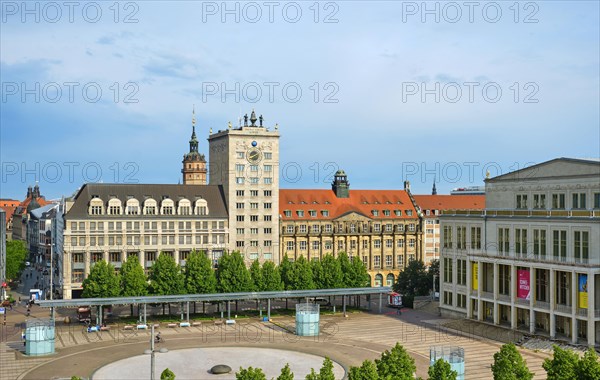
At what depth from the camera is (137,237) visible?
439 ft

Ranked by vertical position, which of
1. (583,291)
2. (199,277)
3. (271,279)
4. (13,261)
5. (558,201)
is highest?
(558,201)

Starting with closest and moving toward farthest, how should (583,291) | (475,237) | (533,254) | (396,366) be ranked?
(396,366)
(583,291)
(533,254)
(475,237)

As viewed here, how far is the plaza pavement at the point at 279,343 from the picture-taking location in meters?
77.6

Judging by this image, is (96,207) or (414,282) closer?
(414,282)

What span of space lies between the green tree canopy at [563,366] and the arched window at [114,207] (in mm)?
96788

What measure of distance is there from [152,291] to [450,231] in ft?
170

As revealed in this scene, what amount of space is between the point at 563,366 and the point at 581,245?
118 ft

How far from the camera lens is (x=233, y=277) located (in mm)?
114688

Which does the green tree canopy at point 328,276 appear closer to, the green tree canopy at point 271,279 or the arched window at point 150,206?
the green tree canopy at point 271,279

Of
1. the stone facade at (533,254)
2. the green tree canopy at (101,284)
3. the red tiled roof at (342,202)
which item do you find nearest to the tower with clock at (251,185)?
the red tiled roof at (342,202)

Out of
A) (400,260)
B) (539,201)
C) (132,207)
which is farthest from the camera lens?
(400,260)

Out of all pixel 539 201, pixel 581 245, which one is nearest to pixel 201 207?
pixel 539 201

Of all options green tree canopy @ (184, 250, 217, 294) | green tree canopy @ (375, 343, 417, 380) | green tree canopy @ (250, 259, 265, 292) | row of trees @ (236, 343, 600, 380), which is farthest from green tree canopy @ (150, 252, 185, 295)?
green tree canopy @ (375, 343, 417, 380)

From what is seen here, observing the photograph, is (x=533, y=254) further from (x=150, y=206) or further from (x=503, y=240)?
(x=150, y=206)
